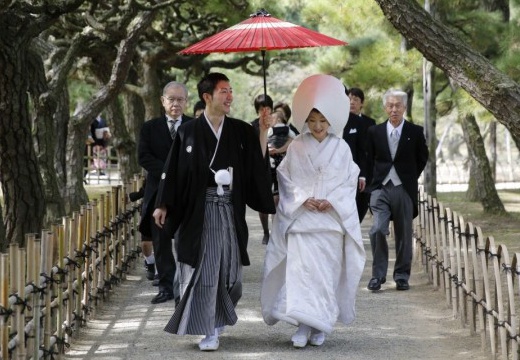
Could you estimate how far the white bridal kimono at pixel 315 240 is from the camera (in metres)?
7.03

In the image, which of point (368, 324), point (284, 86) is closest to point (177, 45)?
point (368, 324)

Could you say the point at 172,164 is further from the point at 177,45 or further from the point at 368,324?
the point at 177,45

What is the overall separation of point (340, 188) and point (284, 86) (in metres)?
38.5

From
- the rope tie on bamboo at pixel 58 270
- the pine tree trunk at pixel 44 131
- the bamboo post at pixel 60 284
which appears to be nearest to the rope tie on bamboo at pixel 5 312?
the rope tie on bamboo at pixel 58 270

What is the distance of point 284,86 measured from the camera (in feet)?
149

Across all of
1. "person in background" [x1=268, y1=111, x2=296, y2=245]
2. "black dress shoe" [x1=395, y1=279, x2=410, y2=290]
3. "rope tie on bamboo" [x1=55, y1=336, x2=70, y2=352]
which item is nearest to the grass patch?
"black dress shoe" [x1=395, y1=279, x2=410, y2=290]

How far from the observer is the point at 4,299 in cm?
539

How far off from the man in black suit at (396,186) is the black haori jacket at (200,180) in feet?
8.88

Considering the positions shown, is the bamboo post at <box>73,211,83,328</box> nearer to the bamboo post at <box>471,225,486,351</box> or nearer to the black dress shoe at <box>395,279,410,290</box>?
the bamboo post at <box>471,225,486,351</box>

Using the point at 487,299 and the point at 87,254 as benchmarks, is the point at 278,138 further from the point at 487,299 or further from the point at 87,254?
the point at 487,299

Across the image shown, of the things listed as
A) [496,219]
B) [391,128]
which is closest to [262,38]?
[391,128]

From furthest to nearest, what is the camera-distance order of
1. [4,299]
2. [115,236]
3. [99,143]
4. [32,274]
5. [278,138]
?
[99,143], [278,138], [115,236], [32,274], [4,299]

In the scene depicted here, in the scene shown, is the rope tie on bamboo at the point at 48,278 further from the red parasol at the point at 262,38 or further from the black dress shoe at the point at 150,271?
the black dress shoe at the point at 150,271

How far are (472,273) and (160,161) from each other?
287cm
